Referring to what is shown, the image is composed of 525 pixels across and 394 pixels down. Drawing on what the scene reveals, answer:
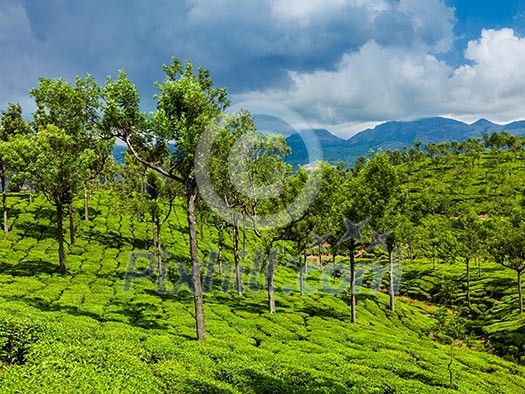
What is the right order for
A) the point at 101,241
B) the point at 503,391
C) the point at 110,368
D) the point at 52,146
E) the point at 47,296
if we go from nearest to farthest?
1. the point at 110,368
2. the point at 503,391
3. the point at 47,296
4. the point at 52,146
5. the point at 101,241

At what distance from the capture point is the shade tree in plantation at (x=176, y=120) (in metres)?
27.3

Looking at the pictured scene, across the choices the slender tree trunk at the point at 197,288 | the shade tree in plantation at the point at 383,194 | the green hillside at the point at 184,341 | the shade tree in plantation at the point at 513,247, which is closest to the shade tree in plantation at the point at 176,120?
the slender tree trunk at the point at 197,288

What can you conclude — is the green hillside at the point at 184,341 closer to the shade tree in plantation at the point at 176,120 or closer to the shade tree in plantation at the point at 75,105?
the shade tree in plantation at the point at 176,120

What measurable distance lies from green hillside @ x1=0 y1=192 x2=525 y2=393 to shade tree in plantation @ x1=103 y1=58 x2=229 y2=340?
6.61m

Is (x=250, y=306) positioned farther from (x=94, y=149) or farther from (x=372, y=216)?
(x=94, y=149)

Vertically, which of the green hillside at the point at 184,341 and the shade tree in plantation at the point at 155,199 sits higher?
the shade tree in plantation at the point at 155,199

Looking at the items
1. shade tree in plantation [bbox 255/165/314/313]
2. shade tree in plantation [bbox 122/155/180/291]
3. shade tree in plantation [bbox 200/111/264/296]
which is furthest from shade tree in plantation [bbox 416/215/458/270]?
shade tree in plantation [bbox 122/155/180/291]

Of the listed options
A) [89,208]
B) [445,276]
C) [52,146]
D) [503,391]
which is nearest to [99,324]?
[52,146]

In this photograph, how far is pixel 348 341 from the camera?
35625 millimetres

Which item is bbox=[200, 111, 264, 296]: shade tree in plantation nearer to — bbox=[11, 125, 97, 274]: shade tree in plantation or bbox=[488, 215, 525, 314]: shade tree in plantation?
bbox=[11, 125, 97, 274]: shade tree in plantation

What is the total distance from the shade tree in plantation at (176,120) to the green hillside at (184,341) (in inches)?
260

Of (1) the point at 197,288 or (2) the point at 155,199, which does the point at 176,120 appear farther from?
(2) the point at 155,199

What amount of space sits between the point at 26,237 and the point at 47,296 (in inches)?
1255

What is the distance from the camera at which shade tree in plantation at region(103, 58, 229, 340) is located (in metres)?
27.3
